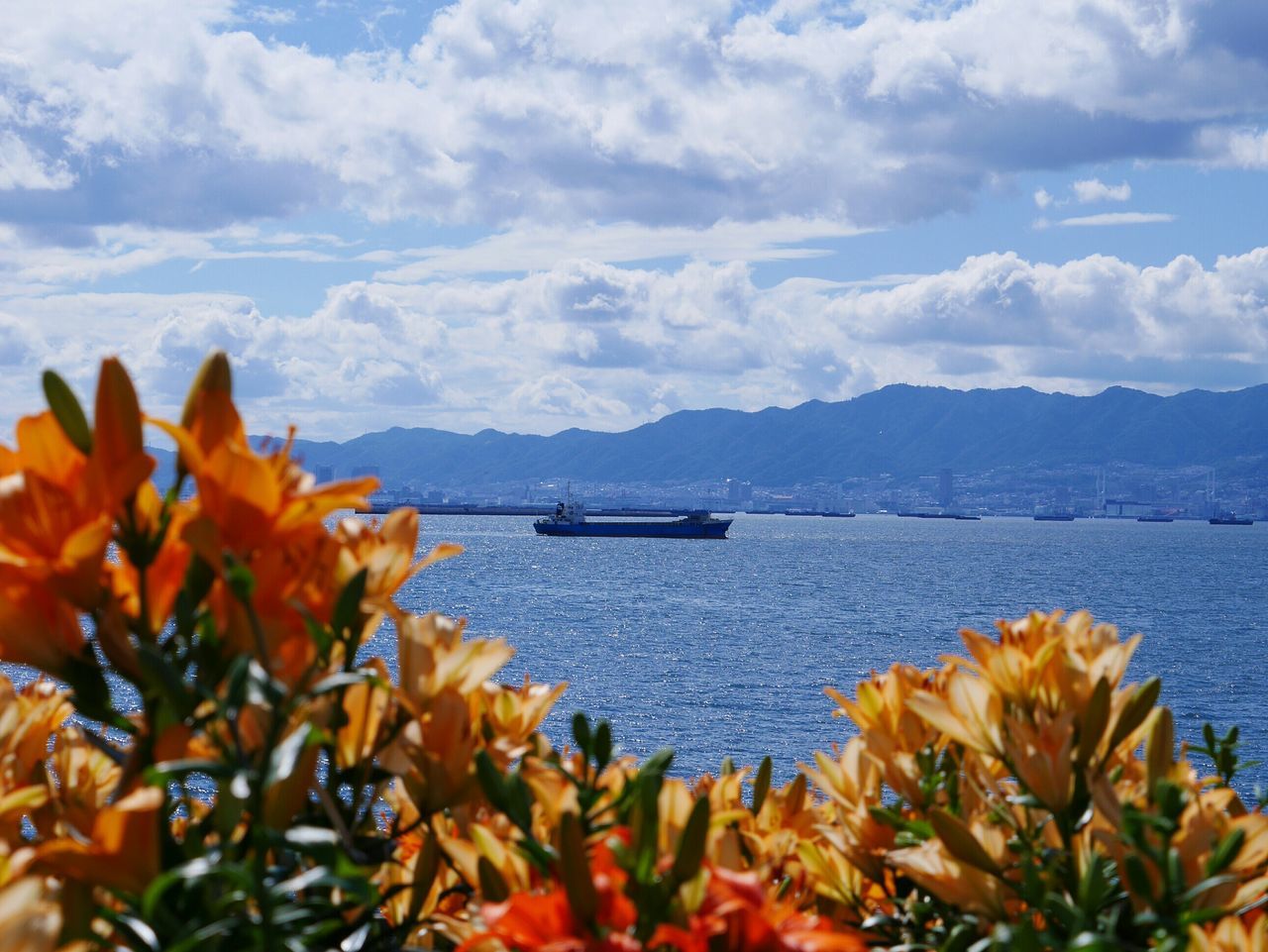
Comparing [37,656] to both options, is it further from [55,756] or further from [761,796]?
[761,796]

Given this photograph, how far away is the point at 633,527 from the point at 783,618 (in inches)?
2070

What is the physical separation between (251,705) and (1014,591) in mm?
68463

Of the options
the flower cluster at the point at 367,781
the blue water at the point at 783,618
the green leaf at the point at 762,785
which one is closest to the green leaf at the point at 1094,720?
the flower cluster at the point at 367,781

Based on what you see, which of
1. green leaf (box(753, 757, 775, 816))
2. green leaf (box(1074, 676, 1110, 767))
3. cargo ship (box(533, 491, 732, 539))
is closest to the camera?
green leaf (box(1074, 676, 1110, 767))

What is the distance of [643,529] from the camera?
10700 cm

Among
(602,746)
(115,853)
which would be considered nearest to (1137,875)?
(602,746)

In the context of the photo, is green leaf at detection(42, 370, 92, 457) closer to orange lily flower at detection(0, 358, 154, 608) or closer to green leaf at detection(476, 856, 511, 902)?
orange lily flower at detection(0, 358, 154, 608)

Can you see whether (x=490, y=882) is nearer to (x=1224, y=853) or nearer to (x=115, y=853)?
(x=115, y=853)

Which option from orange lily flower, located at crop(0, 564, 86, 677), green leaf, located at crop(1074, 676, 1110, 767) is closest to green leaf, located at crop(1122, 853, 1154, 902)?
green leaf, located at crop(1074, 676, 1110, 767)

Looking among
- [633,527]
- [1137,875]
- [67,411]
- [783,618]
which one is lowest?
[783,618]

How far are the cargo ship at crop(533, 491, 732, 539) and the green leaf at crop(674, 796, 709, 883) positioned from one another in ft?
Answer: 344

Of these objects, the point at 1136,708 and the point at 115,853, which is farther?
the point at 1136,708

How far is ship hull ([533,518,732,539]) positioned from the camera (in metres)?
107

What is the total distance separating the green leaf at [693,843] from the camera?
102 cm
